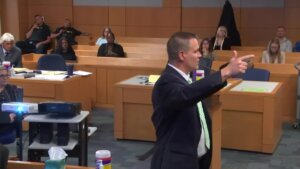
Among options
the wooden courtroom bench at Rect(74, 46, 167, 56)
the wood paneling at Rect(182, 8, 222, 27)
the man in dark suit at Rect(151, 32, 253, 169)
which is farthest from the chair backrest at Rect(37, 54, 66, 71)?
the wood paneling at Rect(182, 8, 222, 27)

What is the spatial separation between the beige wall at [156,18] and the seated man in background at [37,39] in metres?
0.86

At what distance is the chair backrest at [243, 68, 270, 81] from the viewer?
7.25 meters

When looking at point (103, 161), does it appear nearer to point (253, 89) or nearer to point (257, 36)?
point (253, 89)

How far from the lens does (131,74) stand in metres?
8.65

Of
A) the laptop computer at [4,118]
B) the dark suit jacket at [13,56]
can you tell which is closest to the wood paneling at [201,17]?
the dark suit jacket at [13,56]

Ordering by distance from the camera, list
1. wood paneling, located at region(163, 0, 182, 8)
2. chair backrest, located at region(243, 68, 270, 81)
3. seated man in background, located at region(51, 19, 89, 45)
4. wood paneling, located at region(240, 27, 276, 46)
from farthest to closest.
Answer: wood paneling, located at region(163, 0, 182, 8) < seated man in background, located at region(51, 19, 89, 45) < wood paneling, located at region(240, 27, 276, 46) < chair backrest, located at region(243, 68, 270, 81)

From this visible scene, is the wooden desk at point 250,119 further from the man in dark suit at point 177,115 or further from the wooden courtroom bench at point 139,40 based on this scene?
the wooden courtroom bench at point 139,40

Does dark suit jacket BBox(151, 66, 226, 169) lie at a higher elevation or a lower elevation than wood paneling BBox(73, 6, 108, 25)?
lower

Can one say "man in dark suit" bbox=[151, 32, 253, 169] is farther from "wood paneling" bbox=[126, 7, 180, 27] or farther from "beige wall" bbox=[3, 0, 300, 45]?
"wood paneling" bbox=[126, 7, 180, 27]

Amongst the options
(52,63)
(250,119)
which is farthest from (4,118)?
(52,63)

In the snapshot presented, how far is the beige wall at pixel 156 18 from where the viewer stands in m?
12.4

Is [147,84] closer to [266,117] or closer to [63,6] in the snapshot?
[266,117]

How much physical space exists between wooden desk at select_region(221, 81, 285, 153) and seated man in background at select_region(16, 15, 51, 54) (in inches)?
277

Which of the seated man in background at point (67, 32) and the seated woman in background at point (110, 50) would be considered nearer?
the seated woman in background at point (110, 50)
